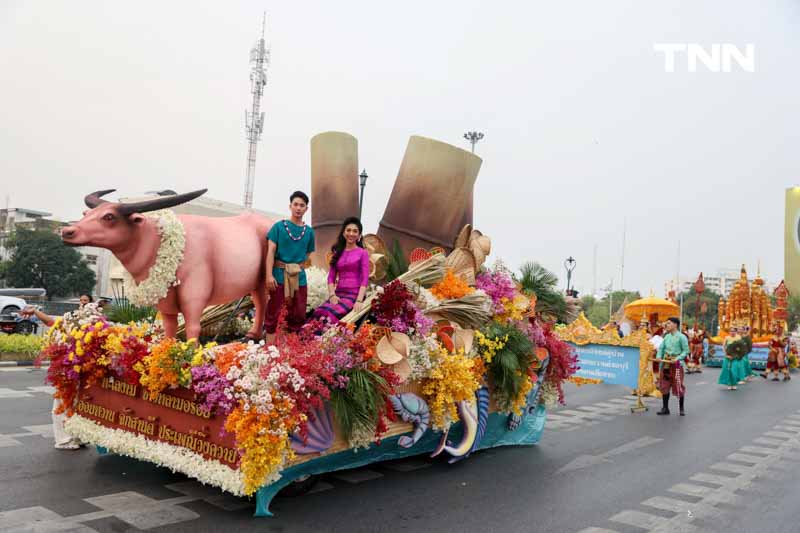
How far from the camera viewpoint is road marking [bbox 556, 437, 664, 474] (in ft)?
21.4

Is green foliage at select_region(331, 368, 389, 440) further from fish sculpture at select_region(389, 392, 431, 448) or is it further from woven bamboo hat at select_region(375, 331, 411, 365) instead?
fish sculpture at select_region(389, 392, 431, 448)

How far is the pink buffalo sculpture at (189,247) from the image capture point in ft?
15.3

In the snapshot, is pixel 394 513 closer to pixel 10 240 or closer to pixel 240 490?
pixel 240 490

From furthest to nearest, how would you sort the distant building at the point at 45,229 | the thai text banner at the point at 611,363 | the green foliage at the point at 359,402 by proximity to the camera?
1. the distant building at the point at 45,229
2. the thai text banner at the point at 611,363
3. the green foliage at the point at 359,402

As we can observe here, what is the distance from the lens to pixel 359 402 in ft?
14.9

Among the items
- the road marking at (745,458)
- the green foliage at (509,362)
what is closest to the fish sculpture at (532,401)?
the green foliage at (509,362)

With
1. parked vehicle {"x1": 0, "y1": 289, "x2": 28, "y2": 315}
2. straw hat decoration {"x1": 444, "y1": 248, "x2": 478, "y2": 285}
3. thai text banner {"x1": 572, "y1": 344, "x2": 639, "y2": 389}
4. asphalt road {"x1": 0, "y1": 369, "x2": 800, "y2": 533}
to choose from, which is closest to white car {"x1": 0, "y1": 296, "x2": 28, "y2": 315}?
parked vehicle {"x1": 0, "y1": 289, "x2": 28, "y2": 315}

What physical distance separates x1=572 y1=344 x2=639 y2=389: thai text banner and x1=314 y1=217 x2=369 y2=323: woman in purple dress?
8678 millimetres

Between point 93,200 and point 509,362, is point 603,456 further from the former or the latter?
point 93,200

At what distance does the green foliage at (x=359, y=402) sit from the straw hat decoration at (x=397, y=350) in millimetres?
199

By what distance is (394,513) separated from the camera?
15.2ft

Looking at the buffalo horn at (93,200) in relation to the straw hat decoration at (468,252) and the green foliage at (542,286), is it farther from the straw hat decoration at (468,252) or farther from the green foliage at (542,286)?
the green foliage at (542,286)

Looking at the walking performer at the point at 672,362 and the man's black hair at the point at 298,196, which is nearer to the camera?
the man's black hair at the point at 298,196

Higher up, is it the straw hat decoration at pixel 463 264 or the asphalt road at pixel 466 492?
the straw hat decoration at pixel 463 264
